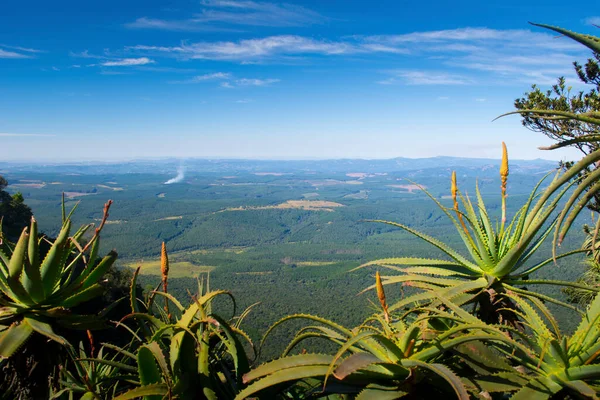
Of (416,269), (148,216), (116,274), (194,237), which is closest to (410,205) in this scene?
(194,237)

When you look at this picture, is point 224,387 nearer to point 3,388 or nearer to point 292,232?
point 3,388

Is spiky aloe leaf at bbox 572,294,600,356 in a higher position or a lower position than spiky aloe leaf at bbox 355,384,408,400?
higher

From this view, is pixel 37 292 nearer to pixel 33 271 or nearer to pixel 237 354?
pixel 33 271

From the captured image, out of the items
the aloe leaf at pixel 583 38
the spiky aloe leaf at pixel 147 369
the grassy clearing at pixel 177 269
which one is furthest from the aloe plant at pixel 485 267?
the grassy clearing at pixel 177 269

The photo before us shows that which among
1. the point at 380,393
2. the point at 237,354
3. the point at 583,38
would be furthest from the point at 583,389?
the point at 237,354

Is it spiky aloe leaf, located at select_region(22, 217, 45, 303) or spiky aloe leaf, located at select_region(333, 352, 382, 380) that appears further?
spiky aloe leaf, located at select_region(22, 217, 45, 303)

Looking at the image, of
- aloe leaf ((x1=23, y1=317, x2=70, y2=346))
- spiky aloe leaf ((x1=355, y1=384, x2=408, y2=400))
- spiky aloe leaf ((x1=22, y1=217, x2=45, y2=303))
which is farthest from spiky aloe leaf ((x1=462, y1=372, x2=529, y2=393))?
spiky aloe leaf ((x1=22, y1=217, x2=45, y2=303))

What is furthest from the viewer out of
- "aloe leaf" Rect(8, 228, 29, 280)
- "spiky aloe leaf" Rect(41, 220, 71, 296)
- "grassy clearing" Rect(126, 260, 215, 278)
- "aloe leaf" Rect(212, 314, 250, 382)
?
"grassy clearing" Rect(126, 260, 215, 278)

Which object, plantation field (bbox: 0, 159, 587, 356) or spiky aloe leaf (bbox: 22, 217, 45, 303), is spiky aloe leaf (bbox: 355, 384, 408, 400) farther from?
plantation field (bbox: 0, 159, 587, 356)
